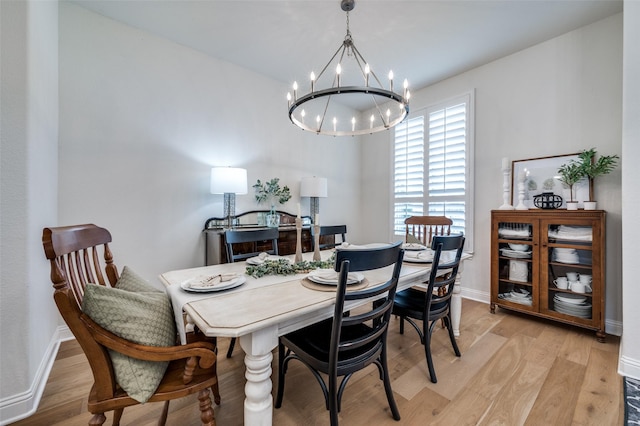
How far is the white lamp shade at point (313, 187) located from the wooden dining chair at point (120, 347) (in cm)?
268

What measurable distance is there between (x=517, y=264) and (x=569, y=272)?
1.33 ft

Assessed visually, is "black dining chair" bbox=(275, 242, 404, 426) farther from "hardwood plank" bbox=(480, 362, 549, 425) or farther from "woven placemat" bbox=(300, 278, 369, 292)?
"hardwood plank" bbox=(480, 362, 549, 425)

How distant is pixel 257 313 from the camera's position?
1071mm

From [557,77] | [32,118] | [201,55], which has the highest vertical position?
[201,55]

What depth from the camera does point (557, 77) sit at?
2805mm

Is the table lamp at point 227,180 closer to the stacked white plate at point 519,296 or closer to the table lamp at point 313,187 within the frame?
the table lamp at point 313,187

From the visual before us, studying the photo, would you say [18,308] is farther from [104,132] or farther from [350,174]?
[350,174]

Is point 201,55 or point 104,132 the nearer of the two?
point 104,132

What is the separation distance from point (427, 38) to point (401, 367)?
122 inches

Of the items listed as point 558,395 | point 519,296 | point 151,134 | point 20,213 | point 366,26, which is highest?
point 366,26

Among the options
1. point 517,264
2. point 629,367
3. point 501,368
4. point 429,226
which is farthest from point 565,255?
point 501,368

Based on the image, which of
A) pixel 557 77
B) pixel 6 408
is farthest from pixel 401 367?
pixel 557 77

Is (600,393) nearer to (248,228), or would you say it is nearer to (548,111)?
(548,111)

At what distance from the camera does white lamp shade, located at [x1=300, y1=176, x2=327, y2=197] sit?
367 centimetres
